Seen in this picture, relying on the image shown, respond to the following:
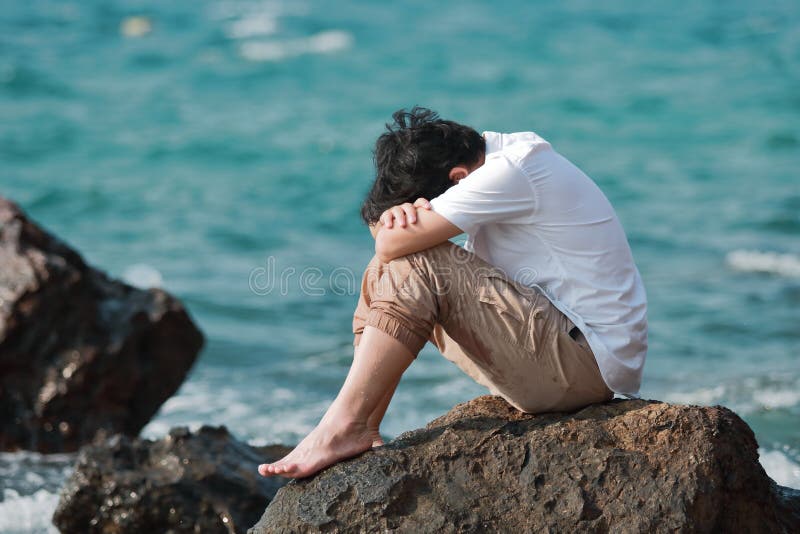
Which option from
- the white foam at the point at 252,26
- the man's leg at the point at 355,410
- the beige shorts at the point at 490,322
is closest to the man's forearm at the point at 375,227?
the beige shorts at the point at 490,322

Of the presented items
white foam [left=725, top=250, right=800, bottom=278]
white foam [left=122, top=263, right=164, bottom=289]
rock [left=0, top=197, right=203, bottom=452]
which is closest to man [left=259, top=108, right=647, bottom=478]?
rock [left=0, top=197, right=203, bottom=452]

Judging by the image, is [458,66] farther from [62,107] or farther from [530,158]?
[530,158]

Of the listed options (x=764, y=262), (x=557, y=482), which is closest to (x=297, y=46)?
(x=764, y=262)

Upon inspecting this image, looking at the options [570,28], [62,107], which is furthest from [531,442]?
[570,28]

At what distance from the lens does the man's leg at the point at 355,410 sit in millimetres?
3322

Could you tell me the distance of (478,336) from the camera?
3.45 metres

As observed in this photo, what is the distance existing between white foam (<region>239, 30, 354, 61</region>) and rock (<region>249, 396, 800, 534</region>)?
16327mm

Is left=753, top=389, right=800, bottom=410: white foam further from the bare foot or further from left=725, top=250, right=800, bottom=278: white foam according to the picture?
the bare foot

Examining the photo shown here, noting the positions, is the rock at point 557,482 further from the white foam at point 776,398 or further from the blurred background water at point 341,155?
the white foam at point 776,398

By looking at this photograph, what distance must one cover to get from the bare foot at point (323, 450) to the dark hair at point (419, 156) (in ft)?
2.47

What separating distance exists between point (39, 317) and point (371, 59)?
1362 centimetres

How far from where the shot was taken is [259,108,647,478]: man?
11.0 ft

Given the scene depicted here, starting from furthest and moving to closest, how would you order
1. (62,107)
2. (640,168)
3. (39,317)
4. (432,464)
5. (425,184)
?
(62,107) < (640,168) < (39,317) < (425,184) < (432,464)

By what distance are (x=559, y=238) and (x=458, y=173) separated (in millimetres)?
409
